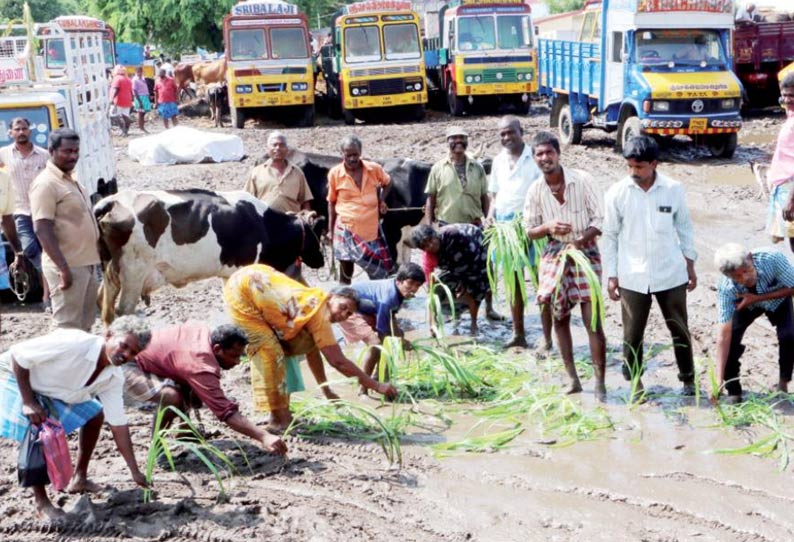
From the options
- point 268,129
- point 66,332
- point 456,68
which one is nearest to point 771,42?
point 456,68

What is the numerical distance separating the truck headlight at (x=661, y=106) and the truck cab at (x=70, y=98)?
766 centimetres

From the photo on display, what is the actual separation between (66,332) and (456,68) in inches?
711

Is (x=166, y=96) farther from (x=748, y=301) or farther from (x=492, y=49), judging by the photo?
(x=748, y=301)

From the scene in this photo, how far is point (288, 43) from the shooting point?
2131cm

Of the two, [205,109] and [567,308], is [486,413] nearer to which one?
[567,308]

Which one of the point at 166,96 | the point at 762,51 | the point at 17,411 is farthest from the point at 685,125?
the point at 166,96

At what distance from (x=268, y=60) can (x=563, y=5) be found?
38667 mm

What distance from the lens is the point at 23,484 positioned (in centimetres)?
425

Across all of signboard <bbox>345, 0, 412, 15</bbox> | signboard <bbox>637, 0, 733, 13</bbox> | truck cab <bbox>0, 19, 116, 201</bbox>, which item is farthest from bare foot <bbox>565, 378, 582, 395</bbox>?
signboard <bbox>345, 0, 412, 15</bbox>

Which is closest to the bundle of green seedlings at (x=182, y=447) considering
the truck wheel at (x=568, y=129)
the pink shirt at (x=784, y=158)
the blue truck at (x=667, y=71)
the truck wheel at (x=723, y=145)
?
the pink shirt at (x=784, y=158)

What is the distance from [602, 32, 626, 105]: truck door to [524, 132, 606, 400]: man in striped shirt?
31.6 feet

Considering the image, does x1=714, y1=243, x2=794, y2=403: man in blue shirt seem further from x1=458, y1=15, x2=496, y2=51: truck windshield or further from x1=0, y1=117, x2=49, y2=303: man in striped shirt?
x1=458, y1=15, x2=496, y2=51: truck windshield

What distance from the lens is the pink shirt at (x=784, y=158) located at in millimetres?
6395

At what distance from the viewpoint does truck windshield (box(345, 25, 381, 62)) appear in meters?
21.3
